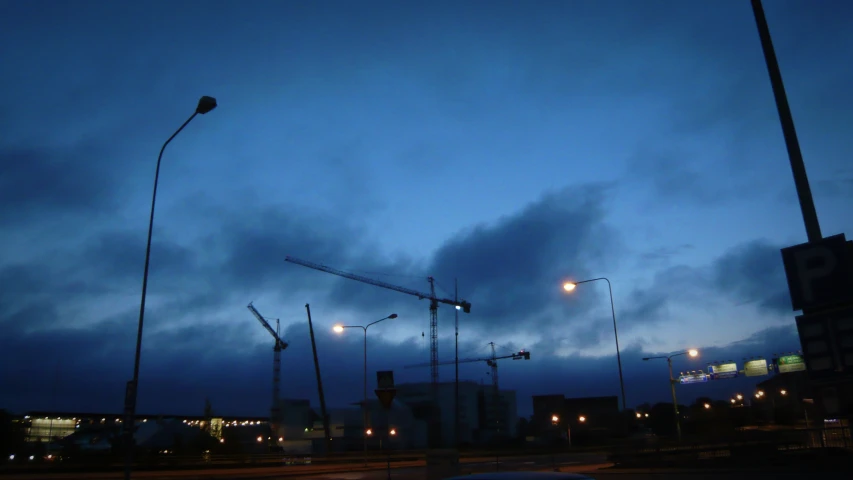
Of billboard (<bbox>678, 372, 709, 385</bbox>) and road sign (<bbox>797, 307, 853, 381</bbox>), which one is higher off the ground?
billboard (<bbox>678, 372, 709, 385</bbox>)

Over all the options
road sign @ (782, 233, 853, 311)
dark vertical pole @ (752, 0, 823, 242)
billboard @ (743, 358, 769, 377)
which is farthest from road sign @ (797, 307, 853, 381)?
billboard @ (743, 358, 769, 377)

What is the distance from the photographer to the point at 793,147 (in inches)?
310

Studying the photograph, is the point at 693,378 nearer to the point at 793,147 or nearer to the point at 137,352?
the point at 137,352

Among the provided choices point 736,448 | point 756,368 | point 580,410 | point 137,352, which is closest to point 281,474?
point 137,352

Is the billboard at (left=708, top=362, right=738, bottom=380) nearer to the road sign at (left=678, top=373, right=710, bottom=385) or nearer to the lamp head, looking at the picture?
the road sign at (left=678, top=373, right=710, bottom=385)

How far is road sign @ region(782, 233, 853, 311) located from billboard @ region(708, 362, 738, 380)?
240 ft

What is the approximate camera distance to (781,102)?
8133 millimetres

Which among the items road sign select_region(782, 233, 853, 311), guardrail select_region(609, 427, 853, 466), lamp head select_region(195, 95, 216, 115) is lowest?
guardrail select_region(609, 427, 853, 466)

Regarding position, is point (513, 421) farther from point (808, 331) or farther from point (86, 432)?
point (808, 331)

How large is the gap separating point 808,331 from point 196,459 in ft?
159

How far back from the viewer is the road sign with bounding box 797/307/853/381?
625cm

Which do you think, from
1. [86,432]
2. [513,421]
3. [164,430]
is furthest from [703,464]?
[513,421]

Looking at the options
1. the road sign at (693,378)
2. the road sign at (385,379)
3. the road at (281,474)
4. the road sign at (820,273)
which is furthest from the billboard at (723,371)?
the road sign at (820,273)

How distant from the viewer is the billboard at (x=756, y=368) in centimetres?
6681
